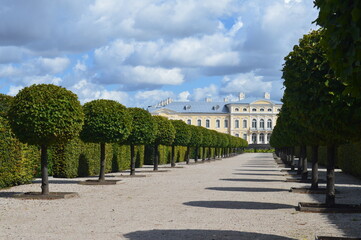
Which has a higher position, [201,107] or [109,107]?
[201,107]

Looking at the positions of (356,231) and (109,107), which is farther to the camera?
(109,107)

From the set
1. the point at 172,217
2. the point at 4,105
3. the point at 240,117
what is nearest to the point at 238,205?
the point at 172,217

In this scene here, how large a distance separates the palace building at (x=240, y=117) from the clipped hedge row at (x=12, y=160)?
3972 inches

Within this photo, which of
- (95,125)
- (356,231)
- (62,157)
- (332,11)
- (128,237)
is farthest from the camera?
(62,157)

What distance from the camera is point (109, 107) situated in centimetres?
2025

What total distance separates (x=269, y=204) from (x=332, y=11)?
877cm

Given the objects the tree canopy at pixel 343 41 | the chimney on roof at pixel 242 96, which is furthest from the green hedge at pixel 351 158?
the chimney on roof at pixel 242 96

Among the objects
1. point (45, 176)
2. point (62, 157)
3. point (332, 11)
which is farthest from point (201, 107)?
point (332, 11)

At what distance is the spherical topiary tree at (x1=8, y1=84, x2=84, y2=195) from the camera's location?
45.4 ft

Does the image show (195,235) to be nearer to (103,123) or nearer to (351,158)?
(103,123)

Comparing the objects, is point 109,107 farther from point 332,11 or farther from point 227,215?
point 332,11

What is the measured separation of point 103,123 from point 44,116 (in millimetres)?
5967

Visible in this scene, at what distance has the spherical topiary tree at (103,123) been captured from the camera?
1967 centimetres

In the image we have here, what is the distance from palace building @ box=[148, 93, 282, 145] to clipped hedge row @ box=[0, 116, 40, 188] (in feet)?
331
